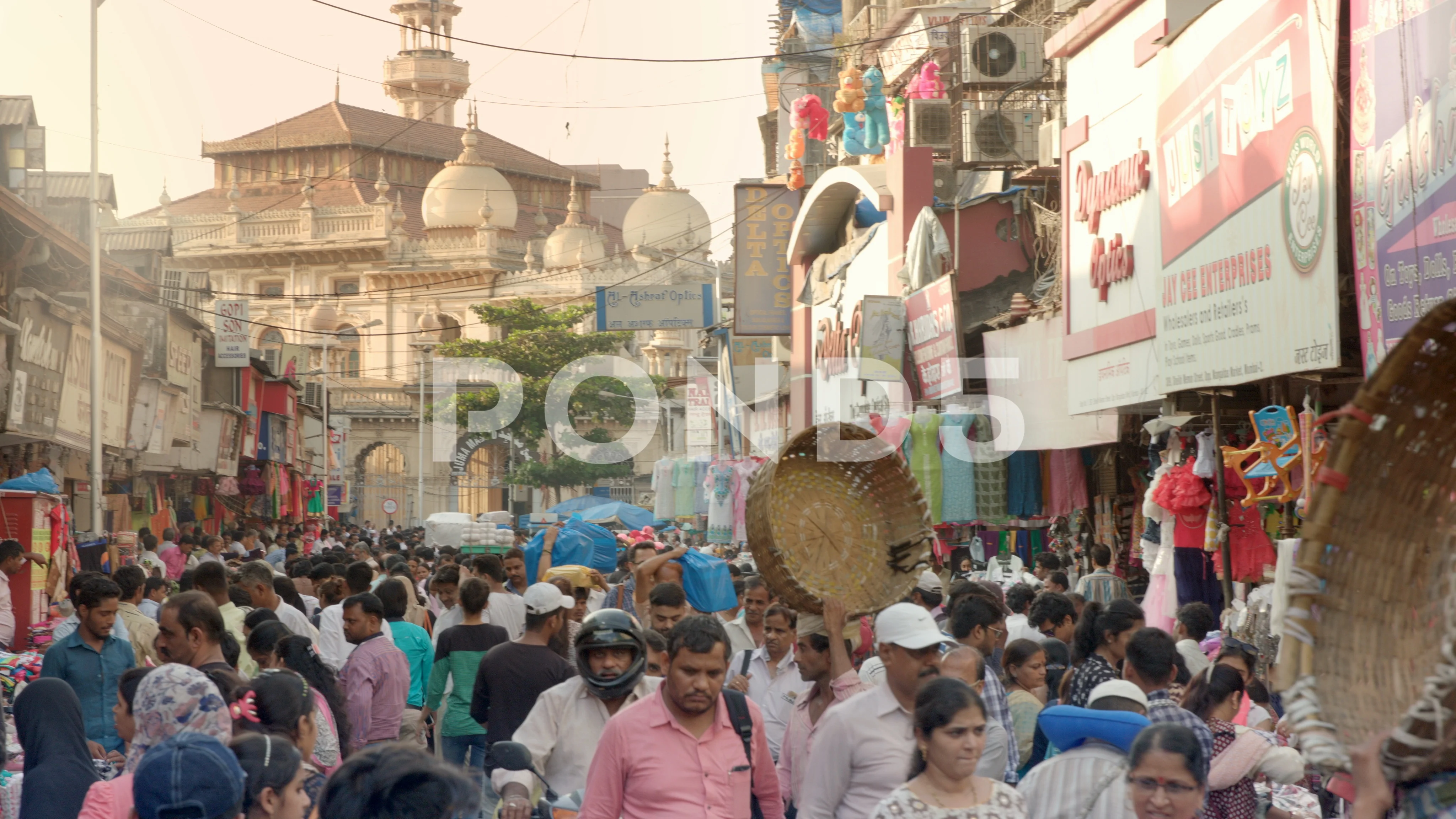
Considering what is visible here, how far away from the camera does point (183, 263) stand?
7431cm

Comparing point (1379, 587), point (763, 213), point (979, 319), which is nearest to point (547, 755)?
point (1379, 587)

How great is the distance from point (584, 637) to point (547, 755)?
0.43 metres

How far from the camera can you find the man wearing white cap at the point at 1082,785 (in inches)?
172

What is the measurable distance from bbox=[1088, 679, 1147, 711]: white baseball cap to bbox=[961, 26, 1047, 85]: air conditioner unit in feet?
49.6

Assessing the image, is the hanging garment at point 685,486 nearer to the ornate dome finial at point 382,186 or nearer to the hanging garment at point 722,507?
the hanging garment at point 722,507

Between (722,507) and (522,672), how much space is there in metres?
24.4

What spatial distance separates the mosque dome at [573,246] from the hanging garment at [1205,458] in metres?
60.3

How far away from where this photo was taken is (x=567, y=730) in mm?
5488

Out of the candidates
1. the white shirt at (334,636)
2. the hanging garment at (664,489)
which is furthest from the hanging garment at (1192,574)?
the hanging garment at (664,489)

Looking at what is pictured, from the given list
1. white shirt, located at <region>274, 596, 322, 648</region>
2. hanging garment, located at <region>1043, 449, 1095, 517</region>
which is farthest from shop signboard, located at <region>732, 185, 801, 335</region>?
white shirt, located at <region>274, 596, 322, 648</region>

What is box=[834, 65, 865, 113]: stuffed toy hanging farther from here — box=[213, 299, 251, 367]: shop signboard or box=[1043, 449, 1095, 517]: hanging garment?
box=[213, 299, 251, 367]: shop signboard

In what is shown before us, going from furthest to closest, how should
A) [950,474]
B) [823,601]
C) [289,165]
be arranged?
[289,165], [950,474], [823,601]

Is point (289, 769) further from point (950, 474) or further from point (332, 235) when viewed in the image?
point (332, 235)

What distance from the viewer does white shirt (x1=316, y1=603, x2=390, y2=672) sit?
8930 millimetres
